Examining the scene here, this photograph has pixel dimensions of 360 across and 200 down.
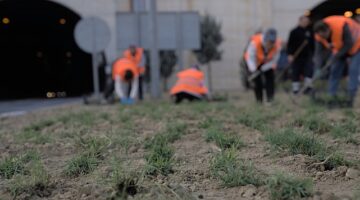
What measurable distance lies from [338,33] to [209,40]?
41.1 feet

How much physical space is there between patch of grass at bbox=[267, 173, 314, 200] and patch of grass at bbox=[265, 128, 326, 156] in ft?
2.87

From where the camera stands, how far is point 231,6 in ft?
72.7

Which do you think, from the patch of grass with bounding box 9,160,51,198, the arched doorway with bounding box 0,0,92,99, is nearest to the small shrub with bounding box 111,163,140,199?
the patch of grass with bounding box 9,160,51,198

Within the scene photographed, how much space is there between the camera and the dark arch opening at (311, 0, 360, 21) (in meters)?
25.7

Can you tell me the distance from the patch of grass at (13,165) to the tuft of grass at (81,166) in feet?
1.09

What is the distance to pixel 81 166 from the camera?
12.2 feet

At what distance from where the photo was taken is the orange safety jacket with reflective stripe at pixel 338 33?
7910 millimetres

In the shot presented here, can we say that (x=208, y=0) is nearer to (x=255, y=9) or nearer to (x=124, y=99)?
(x=255, y=9)

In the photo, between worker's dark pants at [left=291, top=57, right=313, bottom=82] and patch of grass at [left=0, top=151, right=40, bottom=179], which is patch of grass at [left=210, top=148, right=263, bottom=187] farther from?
worker's dark pants at [left=291, top=57, right=313, bottom=82]

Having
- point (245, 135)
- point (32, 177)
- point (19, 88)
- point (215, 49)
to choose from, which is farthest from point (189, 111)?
point (19, 88)

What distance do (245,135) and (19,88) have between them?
32.4 m

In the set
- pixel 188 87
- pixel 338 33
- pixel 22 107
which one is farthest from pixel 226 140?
pixel 22 107

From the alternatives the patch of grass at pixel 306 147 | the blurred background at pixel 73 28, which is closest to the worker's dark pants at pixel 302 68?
the blurred background at pixel 73 28

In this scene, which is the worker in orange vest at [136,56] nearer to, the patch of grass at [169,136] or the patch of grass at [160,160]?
the patch of grass at [169,136]
